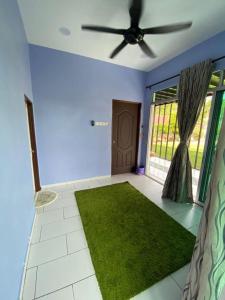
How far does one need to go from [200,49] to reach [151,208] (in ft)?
10.1

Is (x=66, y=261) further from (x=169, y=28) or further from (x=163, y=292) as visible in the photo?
(x=169, y=28)

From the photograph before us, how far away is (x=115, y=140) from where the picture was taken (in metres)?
3.94

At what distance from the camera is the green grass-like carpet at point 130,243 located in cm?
132

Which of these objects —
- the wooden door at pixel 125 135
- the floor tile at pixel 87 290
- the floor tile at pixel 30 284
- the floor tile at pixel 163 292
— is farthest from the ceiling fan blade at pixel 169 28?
the floor tile at pixel 30 284

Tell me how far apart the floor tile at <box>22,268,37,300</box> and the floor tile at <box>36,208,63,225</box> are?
0.74 m

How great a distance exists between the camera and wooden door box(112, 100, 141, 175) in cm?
386

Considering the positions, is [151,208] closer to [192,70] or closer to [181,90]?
[181,90]

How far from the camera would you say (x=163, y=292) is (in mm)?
1235

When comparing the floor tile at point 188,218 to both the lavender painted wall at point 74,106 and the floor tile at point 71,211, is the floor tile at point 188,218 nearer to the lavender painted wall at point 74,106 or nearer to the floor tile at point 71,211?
the floor tile at point 71,211

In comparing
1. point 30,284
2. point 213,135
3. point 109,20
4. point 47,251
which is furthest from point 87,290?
point 109,20

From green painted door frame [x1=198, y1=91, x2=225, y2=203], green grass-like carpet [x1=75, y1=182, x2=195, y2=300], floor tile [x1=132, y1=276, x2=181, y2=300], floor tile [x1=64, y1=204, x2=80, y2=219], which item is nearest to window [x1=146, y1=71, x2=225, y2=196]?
green painted door frame [x1=198, y1=91, x2=225, y2=203]

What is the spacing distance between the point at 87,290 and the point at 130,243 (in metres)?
0.69

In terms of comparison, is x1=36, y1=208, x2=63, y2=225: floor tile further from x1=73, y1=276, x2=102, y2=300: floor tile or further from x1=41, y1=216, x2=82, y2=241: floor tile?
x1=73, y1=276, x2=102, y2=300: floor tile

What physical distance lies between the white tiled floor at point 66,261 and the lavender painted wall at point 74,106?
3.57 ft
